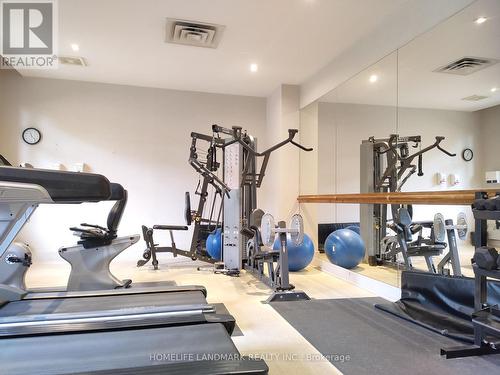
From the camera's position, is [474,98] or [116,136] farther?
[116,136]

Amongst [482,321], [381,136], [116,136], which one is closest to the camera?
[482,321]

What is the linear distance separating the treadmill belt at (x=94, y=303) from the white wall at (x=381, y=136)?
88.5 inches

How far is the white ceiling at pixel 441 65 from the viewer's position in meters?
2.54

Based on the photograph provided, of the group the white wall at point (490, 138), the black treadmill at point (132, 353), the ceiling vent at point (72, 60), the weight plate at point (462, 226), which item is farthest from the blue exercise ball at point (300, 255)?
the ceiling vent at point (72, 60)

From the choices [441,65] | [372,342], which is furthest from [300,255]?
[441,65]

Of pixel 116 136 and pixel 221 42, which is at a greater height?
pixel 221 42

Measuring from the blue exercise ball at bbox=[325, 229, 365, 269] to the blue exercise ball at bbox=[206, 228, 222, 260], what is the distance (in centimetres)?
149

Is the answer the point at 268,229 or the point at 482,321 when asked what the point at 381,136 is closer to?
the point at 268,229

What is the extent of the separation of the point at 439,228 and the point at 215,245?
2779 mm

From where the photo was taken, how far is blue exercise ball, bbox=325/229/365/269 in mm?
4223

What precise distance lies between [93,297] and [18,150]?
3.96 meters

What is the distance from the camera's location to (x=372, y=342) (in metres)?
2.29

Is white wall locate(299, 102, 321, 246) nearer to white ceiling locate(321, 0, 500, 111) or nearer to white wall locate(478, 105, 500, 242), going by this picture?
white ceiling locate(321, 0, 500, 111)

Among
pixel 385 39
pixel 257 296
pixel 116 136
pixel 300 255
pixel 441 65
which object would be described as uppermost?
pixel 385 39
